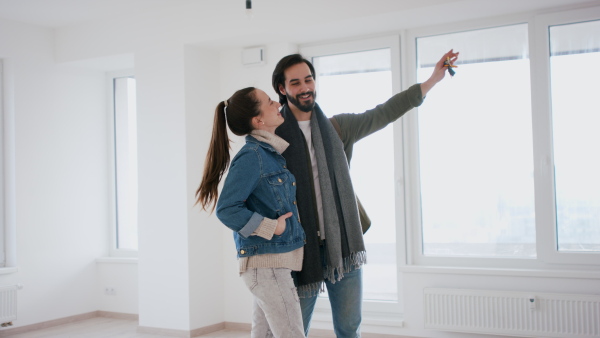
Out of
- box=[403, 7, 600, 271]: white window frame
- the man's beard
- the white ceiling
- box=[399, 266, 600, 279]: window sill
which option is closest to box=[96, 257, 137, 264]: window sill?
the white ceiling

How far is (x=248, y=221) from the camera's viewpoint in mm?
2023

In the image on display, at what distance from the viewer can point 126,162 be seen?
5848mm

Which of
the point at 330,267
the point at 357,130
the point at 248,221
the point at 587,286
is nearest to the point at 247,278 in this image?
the point at 248,221

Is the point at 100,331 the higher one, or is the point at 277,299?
the point at 277,299

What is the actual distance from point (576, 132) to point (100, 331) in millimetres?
3758

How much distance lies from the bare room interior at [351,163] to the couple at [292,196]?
1.85 metres

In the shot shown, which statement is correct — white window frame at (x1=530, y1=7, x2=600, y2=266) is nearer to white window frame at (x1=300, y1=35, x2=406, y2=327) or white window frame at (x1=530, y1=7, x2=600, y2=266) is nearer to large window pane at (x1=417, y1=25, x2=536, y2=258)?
large window pane at (x1=417, y1=25, x2=536, y2=258)

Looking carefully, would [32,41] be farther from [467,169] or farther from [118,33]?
[467,169]

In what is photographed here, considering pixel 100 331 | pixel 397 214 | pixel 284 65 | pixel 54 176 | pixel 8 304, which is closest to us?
pixel 284 65

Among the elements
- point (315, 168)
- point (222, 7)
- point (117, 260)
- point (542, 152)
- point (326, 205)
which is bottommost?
point (117, 260)

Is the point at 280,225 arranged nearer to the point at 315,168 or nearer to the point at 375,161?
the point at 315,168

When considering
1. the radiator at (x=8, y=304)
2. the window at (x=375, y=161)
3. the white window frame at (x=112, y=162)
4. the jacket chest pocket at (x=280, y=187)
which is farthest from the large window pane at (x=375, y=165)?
the radiator at (x=8, y=304)

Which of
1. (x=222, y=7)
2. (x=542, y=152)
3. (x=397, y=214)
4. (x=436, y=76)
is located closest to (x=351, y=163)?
(x=397, y=214)

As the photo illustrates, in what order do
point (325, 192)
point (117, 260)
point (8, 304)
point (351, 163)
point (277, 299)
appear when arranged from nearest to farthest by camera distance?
point (277, 299)
point (325, 192)
point (351, 163)
point (8, 304)
point (117, 260)
